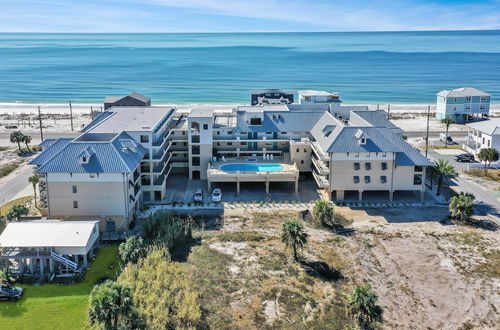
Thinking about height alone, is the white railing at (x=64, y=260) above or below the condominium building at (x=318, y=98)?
below

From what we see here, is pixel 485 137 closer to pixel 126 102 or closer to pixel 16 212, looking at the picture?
pixel 126 102

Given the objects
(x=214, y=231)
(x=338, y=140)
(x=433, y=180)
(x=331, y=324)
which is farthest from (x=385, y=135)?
(x=331, y=324)

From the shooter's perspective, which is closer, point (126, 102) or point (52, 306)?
point (52, 306)

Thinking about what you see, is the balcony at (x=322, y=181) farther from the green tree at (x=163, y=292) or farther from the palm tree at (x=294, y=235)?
the green tree at (x=163, y=292)

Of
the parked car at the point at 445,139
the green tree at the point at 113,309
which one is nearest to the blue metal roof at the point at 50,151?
the green tree at the point at 113,309

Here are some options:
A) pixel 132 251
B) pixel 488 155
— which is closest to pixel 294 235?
pixel 132 251

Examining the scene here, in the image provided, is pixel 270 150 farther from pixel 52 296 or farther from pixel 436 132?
pixel 436 132
